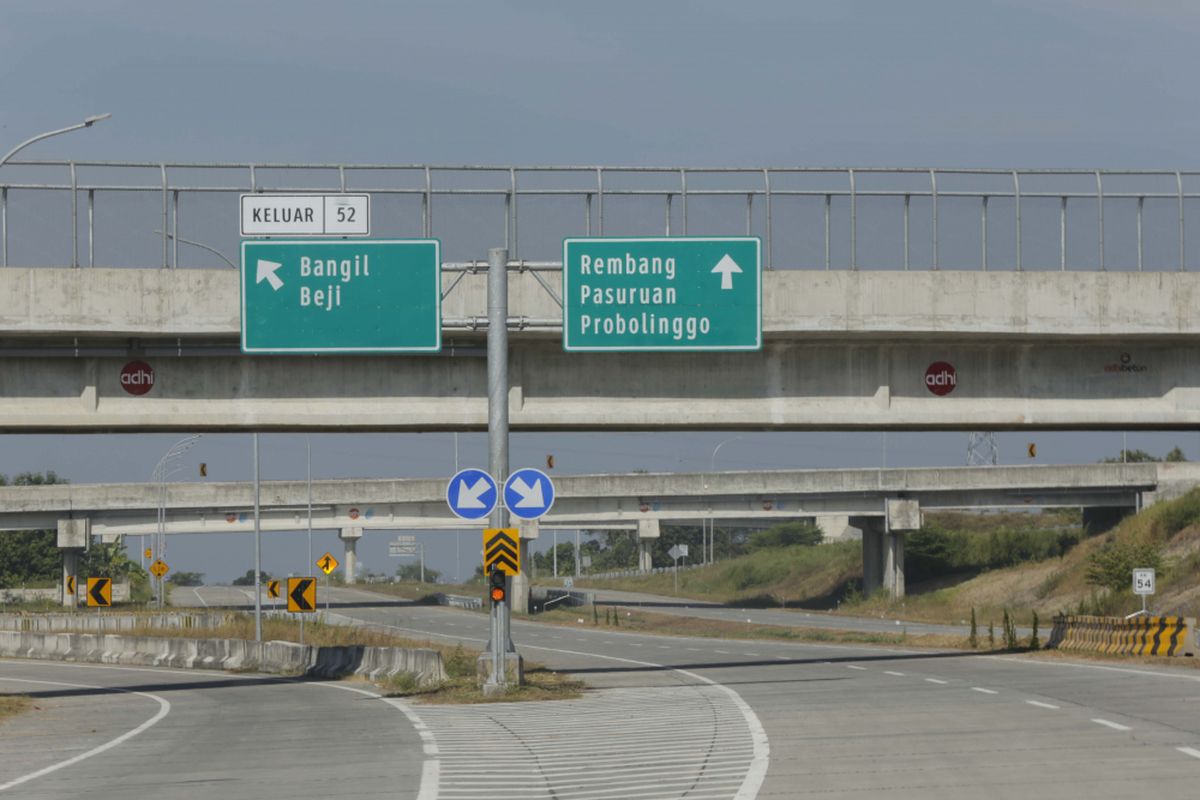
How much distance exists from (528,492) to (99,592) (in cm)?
4042

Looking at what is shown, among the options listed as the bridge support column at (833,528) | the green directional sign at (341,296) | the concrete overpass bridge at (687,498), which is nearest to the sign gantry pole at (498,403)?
the green directional sign at (341,296)

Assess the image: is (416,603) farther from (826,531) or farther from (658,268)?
(658,268)

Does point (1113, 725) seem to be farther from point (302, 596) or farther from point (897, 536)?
point (897, 536)

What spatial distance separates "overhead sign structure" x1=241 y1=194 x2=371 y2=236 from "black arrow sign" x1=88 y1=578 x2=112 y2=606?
35626 mm

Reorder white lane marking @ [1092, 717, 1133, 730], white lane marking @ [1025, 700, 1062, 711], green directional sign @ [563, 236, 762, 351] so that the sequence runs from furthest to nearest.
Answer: green directional sign @ [563, 236, 762, 351], white lane marking @ [1025, 700, 1062, 711], white lane marking @ [1092, 717, 1133, 730]

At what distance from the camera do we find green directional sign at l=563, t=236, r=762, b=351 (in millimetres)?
27469

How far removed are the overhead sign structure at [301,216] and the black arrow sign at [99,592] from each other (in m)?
35.6

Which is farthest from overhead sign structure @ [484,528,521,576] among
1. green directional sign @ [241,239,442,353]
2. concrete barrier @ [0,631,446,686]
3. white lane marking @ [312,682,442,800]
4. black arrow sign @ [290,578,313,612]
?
black arrow sign @ [290,578,313,612]

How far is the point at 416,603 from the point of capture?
10738 centimetres

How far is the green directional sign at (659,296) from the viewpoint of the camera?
90.1ft

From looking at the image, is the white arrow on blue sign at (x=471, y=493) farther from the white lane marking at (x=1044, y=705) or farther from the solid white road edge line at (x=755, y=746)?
the white lane marking at (x=1044, y=705)

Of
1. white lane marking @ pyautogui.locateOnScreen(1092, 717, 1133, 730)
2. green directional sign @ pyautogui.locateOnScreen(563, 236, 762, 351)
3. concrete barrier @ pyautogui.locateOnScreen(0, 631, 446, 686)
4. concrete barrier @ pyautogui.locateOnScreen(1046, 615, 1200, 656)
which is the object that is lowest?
concrete barrier @ pyautogui.locateOnScreen(0, 631, 446, 686)

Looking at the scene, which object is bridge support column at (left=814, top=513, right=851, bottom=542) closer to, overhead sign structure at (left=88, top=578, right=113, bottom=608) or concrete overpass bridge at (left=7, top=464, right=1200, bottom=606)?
concrete overpass bridge at (left=7, top=464, right=1200, bottom=606)

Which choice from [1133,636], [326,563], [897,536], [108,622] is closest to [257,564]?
[326,563]
